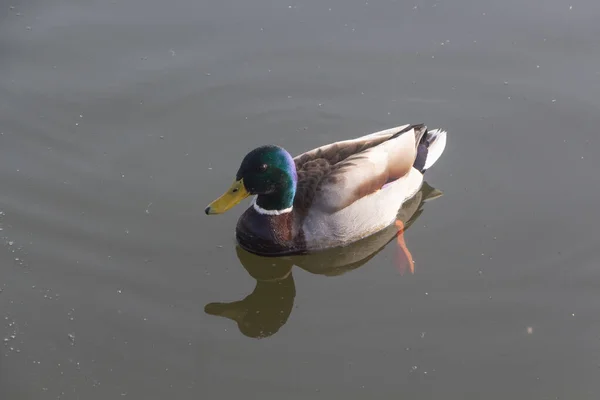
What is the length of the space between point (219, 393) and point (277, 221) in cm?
172

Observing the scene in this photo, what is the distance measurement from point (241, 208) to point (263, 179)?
80 centimetres

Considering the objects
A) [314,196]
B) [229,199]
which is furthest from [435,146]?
[229,199]

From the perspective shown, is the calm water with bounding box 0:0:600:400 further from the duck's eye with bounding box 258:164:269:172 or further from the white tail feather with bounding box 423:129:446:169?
the duck's eye with bounding box 258:164:269:172

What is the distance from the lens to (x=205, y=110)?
822cm

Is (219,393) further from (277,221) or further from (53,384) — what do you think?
(277,221)

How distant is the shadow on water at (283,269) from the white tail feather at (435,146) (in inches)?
11.4

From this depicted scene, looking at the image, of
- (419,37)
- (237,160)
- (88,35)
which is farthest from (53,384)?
(419,37)

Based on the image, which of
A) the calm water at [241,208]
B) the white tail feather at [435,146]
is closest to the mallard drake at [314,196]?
the calm water at [241,208]

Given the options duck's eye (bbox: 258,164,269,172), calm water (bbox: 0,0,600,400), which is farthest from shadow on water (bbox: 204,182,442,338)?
duck's eye (bbox: 258,164,269,172)

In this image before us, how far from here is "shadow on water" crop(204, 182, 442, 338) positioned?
248 inches

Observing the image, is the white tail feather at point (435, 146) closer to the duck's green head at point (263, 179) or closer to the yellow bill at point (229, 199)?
the duck's green head at point (263, 179)

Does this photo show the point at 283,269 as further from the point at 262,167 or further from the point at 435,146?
the point at 435,146

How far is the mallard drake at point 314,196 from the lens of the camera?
6.61m

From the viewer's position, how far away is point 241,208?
290 inches
